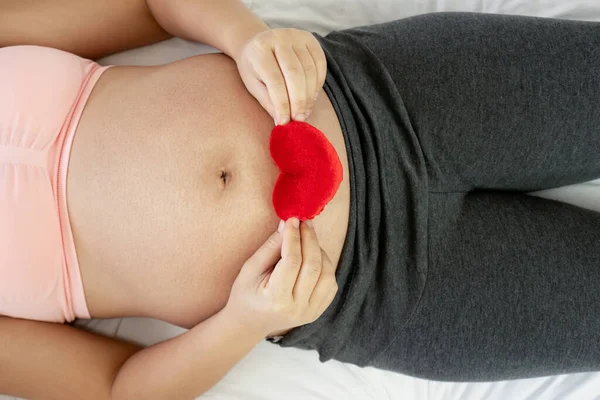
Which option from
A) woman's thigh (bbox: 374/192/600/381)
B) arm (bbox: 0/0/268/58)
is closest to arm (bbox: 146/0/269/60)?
arm (bbox: 0/0/268/58)

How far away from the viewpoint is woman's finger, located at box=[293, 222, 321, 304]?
69 centimetres

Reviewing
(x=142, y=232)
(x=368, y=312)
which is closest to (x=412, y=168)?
(x=368, y=312)

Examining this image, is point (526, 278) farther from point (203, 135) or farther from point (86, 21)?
point (86, 21)

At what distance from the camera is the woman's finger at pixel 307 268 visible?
69 cm

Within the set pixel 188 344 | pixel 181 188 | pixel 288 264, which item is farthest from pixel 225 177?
pixel 188 344

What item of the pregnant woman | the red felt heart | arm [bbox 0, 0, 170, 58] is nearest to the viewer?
the red felt heart

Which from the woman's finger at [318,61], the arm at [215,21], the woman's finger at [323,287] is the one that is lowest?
the woman's finger at [323,287]

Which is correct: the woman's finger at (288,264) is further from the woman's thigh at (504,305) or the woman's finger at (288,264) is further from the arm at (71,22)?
the arm at (71,22)

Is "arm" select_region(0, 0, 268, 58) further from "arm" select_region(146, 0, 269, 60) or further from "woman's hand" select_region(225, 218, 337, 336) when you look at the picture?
"woman's hand" select_region(225, 218, 337, 336)

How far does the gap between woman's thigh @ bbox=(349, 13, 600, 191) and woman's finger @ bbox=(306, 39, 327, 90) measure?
165 mm

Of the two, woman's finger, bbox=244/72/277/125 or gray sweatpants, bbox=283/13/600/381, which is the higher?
woman's finger, bbox=244/72/277/125

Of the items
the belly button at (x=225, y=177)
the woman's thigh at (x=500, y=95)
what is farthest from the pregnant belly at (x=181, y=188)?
the woman's thigh at (x=500, y=95)

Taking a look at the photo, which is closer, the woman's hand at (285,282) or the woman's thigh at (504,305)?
the woman's hand at (285,282)

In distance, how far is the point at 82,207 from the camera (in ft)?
2.62
